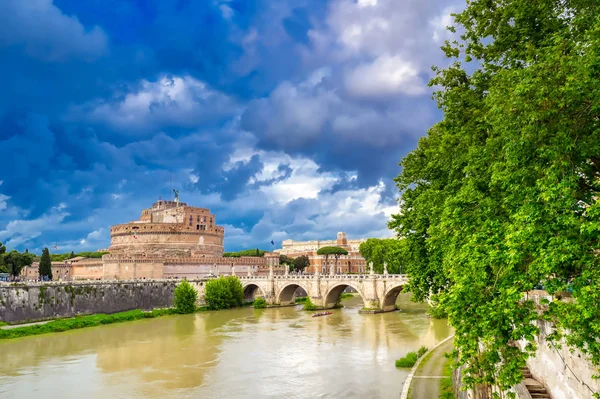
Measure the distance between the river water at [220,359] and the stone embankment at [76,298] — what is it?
551 cm

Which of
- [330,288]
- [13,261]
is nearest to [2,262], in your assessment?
[13,261]

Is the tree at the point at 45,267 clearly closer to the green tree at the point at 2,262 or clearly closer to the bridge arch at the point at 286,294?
the green tree at the point at 2,262

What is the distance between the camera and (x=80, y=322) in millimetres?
37906

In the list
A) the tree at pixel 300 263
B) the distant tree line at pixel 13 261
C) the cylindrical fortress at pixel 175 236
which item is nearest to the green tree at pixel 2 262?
the distant tree line at pixel 13 261

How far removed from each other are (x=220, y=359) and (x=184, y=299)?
24.2m

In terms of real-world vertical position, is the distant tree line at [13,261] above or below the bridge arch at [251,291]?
above

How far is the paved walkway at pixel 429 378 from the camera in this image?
15814mm

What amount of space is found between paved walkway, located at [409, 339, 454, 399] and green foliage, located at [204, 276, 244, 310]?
31683 millimetres

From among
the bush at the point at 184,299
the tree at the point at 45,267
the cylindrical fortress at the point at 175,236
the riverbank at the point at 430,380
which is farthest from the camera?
the cylindrical fortress at the point at 175,236

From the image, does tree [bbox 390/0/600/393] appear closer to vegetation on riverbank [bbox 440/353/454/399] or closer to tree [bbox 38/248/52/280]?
vegetation on riverbank [bbox 440/353/454/399]

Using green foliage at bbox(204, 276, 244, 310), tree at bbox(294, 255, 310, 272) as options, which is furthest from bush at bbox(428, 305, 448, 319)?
tree at bbox(294, 255, 310, 272)

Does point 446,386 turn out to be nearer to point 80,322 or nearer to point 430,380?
point 430,380

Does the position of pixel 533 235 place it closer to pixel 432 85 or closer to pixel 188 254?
pixel 432 85

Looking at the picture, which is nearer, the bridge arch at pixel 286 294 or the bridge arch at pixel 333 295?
the bridge arch at pixel 333 295
